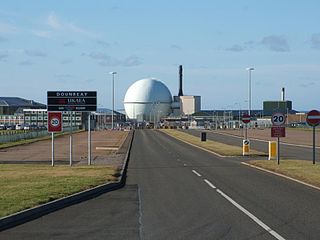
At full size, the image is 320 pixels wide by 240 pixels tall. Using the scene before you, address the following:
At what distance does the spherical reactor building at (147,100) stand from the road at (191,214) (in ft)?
500

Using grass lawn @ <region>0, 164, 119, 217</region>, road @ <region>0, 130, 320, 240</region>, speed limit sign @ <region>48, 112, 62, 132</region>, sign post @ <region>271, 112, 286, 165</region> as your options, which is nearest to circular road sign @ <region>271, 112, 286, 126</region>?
sign post @ <region>271, 112, 286, 165</region>

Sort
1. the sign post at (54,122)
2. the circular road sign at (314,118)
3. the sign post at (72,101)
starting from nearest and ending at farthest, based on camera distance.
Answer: the circular road sign at (314,118) < the sign post at (54,122) < the sign post at (72,101)

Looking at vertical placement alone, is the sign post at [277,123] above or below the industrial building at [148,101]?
below

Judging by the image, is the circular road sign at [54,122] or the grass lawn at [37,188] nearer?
the grass lawn at [37,188]

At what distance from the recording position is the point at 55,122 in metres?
30.2

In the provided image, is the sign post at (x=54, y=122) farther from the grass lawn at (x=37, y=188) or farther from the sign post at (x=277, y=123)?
the sign post at (x=277, y=123)

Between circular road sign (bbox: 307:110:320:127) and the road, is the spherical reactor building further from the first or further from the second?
the road

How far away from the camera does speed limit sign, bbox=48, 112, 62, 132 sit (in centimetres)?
3023

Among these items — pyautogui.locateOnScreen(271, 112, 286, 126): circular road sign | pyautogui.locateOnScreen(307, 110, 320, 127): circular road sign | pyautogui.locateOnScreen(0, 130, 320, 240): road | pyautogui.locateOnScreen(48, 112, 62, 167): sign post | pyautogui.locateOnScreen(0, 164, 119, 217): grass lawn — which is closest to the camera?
pyautogui.locateOnScreen(0, 130, 320, 240): road

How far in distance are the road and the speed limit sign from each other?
10280 mm

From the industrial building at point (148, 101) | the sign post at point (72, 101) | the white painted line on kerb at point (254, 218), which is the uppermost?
the industrial building at point (148, 101)

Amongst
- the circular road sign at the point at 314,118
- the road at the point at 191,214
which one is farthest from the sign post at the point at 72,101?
the road at the point at 191,214

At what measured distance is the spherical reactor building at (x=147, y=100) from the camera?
173125 millimetres

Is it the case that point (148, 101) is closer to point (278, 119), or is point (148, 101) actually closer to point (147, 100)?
point (147, 100)
